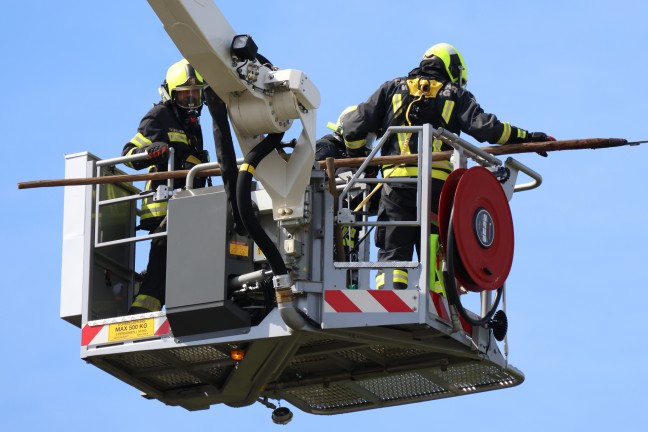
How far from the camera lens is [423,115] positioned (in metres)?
14.4

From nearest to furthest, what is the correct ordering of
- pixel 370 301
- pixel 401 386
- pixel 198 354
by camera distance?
1. pixel 370 301
2. pixel 198 354
3. pixel 401 386

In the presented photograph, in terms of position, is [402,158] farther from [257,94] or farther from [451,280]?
[257,94]

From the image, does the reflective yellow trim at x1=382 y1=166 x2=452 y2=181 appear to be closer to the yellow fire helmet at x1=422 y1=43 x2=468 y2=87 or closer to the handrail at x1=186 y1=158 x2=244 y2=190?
the yellow fire helmet at x1=422 y1=43 x2=468 y2=87

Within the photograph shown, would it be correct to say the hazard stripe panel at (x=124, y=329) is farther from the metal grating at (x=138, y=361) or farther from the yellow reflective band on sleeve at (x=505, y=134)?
the yellow reflective band on sleeve at (x=505, y=134)

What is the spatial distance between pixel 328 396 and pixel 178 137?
106 inches

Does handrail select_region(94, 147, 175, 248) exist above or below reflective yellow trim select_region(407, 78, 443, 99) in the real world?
below

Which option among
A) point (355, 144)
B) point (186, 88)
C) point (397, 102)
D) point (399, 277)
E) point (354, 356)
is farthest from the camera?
point (186, 88)

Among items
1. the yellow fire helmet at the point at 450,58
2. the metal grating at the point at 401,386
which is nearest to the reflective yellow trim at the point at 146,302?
the metal grating at the point at 401,386

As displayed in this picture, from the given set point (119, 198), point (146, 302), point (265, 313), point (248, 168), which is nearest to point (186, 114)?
point (119, 198)

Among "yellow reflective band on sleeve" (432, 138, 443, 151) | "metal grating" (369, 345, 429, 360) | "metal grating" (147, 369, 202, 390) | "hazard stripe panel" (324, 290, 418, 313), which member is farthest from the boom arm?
"metal grating" (147, 369, 202, 390)

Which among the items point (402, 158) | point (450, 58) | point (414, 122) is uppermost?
point (450, 58)

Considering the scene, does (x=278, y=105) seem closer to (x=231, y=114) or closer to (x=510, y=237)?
(x=231, y=114)

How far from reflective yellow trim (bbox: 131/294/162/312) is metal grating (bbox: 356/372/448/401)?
6.13ft

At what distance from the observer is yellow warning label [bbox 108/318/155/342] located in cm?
1366
